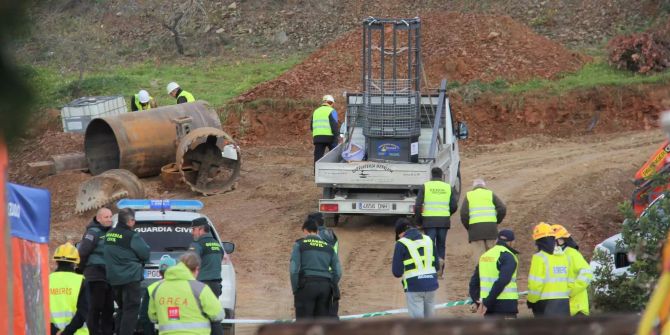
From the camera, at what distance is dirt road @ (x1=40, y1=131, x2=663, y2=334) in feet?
53.1

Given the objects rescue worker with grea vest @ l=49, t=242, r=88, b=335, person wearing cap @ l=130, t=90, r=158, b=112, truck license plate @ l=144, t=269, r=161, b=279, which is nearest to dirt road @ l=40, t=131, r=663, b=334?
truck license plate @ l=144, t=269, r=161, b=279

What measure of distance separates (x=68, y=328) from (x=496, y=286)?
4.19 m

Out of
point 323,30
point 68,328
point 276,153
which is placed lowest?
point 68,328

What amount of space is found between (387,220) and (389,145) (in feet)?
4.99

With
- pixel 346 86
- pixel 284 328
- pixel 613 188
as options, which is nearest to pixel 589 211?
pixel 613 188

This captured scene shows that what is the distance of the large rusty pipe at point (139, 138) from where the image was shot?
22109 millimetres

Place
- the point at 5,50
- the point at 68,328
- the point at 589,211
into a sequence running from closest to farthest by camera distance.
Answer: the point at 5,50 < the point at 68,328 < the point at 589,211

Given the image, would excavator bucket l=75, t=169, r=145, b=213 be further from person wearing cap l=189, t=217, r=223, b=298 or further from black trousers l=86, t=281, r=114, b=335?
person wearing cap l=189, t=217, r=223, b=298

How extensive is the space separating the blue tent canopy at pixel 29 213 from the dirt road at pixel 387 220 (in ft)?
18.6

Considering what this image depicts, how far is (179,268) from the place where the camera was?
9430 mm

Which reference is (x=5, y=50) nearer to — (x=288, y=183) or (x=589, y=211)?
(x=589, y=211)

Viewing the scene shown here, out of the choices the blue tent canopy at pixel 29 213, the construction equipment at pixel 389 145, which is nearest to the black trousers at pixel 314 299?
the blue tent canopy at pixel 29 213

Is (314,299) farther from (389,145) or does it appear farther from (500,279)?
(389,145)

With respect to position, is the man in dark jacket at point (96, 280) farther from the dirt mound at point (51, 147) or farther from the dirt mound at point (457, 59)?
the dirt mound at point (457, 59)
